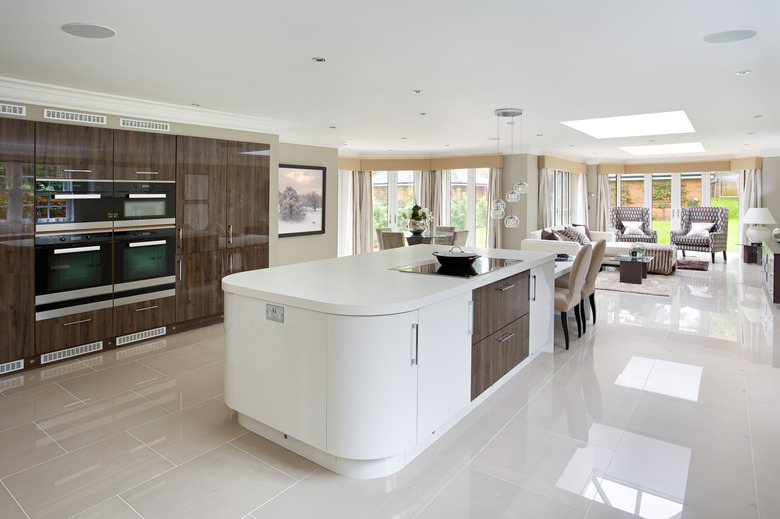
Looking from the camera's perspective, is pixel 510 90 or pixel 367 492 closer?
pixel 367 492

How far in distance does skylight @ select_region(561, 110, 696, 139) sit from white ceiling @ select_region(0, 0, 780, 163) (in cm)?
90

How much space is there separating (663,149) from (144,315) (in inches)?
403

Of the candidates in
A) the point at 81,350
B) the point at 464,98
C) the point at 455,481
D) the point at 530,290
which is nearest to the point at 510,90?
the point at 464,98

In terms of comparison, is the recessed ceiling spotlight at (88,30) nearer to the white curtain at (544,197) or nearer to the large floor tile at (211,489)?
the large floor tile at (211,489)

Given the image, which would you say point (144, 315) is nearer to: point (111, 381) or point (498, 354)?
Answer: point (111, 381)

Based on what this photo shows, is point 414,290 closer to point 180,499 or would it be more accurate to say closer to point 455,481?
point 455,481

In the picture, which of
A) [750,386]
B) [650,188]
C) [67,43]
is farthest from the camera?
[650,188]

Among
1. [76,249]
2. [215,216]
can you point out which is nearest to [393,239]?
[215,216]

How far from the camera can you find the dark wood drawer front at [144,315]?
4621mm

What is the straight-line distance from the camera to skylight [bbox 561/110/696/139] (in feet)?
22.1

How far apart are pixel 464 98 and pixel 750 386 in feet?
11.0

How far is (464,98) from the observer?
4699mm

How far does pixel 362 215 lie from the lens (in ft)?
35.3

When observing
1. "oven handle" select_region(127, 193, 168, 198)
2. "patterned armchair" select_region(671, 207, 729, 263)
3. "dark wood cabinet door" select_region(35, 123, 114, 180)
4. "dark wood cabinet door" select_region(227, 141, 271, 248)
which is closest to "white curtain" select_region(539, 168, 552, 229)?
"patterned armchair" select_region(671, 207, 729, 263)
